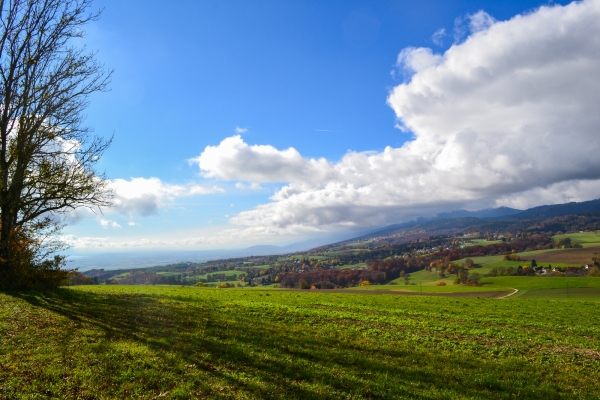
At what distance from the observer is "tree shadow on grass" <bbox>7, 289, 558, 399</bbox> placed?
8578 millimetres

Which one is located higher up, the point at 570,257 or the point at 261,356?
the point at 261,356

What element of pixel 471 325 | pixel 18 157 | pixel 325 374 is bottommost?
pixel 471 325

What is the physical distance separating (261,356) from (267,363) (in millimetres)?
659

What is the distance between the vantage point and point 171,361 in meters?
9.76

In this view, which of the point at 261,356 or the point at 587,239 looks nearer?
the point at 261,356

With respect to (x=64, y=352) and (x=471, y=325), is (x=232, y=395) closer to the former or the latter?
(x=64, y=352)

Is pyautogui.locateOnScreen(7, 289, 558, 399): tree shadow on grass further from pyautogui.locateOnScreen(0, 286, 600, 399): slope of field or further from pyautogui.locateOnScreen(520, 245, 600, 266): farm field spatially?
pyautogui.locateOnScreen(520, 245, 600, 266): farm field

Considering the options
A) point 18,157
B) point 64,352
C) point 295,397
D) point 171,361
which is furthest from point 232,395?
point 18,157

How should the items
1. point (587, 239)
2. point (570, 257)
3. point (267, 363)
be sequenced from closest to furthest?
point (267, 363) < point (570, 257) < point (587, 239)

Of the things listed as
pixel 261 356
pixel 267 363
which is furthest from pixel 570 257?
pixel 267 363

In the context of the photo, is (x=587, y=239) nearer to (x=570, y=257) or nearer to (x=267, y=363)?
(x=570, y=257)

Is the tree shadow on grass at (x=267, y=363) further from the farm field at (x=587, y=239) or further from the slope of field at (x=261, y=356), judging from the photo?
the farm field at (x=587, y=239)

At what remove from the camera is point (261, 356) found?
10.9 metres

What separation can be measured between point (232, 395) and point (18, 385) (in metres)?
5.18
